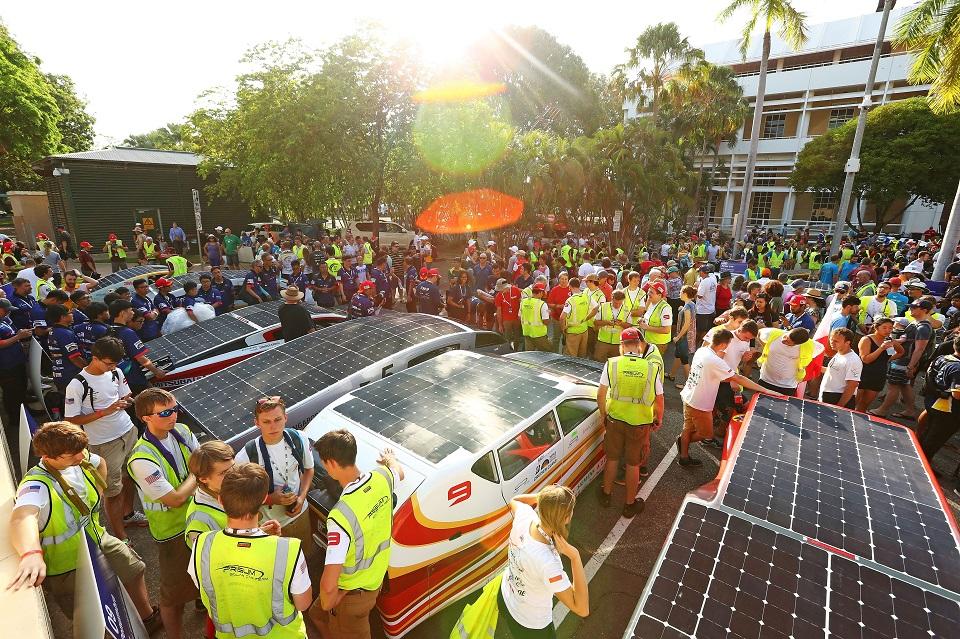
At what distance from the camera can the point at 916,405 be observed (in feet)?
25.9

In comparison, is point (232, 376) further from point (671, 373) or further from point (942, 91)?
point (942, 91)

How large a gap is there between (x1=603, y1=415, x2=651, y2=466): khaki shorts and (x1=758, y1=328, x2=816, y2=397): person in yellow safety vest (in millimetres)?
2258

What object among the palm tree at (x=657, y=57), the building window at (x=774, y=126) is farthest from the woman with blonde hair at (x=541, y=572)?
the building window at (x=774, y=126)

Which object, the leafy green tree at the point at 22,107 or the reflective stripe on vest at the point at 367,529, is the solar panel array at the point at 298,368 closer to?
the reflective stripe on vest at the point at 367,529

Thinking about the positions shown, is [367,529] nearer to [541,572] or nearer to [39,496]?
[541,572]

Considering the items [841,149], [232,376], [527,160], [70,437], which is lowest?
[232,376]

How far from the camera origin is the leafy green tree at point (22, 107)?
21.9 m

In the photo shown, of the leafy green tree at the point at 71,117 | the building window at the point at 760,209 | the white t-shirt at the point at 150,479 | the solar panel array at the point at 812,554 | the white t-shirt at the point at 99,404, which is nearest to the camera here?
the solar panel array at the point at 812,554

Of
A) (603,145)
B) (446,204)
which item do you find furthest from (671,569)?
(603,145)

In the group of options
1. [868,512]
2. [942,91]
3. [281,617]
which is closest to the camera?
[281,617]

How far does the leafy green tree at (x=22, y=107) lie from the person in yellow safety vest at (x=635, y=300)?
2986 cm

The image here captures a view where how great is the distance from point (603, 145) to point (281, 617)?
80.0ft

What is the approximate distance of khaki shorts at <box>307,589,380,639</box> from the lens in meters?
2.79

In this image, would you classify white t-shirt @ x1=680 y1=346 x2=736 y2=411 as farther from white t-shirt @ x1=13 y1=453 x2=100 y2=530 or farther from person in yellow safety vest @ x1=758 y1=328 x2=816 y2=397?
white t-shirt @ x1=13 y1=453 x2=100 y2=530
